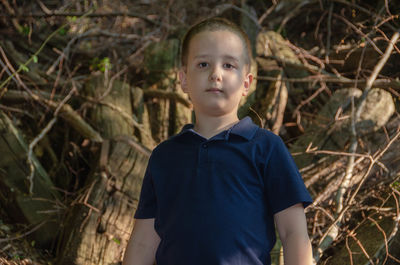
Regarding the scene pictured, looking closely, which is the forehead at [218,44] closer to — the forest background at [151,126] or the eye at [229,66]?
the eye at [229,66]

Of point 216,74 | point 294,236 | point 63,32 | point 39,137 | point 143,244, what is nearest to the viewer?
point 294,236

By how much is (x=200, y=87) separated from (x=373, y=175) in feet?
6.38

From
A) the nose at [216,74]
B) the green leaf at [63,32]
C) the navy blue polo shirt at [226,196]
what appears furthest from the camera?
the green leaf at [63,32]

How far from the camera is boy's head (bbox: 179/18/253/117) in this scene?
164 centimetres

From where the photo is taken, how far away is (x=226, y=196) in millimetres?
1525

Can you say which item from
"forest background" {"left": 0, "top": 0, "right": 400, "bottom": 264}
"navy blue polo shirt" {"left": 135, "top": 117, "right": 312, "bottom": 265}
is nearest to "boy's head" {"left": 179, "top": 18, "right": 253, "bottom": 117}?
"navy blue polo shirt" {"left": 135, "top": 117, "right": 312, "bottom": 265}

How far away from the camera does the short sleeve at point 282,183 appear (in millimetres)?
1491

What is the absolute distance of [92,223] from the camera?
2.66 m

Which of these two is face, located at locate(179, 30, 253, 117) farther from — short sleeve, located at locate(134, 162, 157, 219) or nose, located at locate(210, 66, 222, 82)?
short sleeve, located at locate(134, 162, 157, 219)

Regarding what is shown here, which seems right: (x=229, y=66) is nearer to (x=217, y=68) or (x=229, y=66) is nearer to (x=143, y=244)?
(x=217, y=68)

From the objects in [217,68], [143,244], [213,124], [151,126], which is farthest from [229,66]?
[151,126]

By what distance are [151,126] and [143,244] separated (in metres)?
2.25

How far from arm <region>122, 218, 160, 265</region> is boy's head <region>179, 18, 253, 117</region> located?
531mm

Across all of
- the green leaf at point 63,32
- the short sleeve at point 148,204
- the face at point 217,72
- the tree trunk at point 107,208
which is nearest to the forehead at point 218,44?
the face at point 217,72
